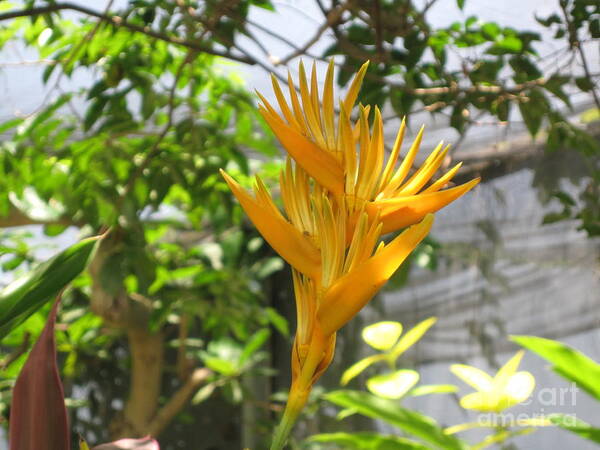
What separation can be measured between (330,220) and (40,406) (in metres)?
0.19

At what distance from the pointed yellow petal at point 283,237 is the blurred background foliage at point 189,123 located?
0.92 ft

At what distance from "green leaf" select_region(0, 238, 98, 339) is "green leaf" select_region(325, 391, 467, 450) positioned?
20 centimetres

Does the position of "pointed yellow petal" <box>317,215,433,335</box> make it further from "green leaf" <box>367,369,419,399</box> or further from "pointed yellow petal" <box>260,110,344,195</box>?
"green leaf" <box>367,369,419,399</box>

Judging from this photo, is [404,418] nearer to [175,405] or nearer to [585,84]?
[585,84]

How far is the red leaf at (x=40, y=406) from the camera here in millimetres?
341

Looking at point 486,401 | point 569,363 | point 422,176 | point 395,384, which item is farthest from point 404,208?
point 395,384

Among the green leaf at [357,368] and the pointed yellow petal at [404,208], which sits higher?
the pointed yellow petal at [404,208]

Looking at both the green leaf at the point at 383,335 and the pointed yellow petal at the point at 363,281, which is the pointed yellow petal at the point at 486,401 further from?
the pointed yellow petal at the point at 363,281

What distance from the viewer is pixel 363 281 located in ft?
0.76

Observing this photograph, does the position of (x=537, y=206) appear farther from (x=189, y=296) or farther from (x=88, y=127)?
(x=88, y=127)

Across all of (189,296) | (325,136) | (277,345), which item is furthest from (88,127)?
(277,345)

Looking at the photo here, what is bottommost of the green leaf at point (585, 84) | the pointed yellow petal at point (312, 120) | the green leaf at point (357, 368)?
the green leaf at point (357, 368)

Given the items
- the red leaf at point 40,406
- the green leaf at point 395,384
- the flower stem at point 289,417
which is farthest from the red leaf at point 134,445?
the green leaf at point 395,384

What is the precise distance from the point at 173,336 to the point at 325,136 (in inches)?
132
